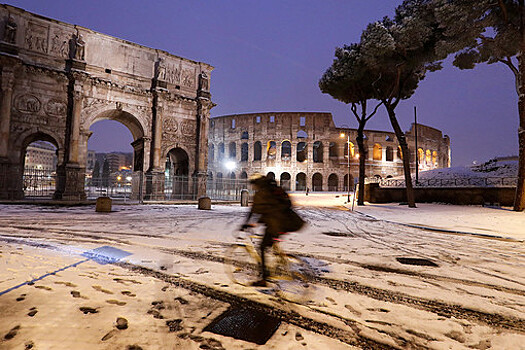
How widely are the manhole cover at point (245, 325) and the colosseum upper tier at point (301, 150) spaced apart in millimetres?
37094

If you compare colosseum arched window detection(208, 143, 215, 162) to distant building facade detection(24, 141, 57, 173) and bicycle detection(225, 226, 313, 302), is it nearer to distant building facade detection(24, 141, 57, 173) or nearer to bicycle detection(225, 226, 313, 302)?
bicycle detection(225, 226, 313, 302)

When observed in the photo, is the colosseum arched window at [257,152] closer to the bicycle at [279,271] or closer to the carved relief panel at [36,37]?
the carved relief panel at [36,37]

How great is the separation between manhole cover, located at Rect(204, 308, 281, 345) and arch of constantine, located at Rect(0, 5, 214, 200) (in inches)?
610

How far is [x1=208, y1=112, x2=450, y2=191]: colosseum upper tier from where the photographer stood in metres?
41.7

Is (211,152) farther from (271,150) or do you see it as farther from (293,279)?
(293,279)

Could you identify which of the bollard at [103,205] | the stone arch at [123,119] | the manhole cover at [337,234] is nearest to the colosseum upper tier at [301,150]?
the stone arch at [123,119]

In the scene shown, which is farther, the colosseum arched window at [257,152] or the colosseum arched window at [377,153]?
the colosseum arched window at [257,152]

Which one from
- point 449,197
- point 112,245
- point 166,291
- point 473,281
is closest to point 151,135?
point 112,245

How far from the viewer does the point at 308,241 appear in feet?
19.2

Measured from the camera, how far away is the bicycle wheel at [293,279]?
9.47 ft

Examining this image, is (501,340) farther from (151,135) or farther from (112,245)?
(151,135)

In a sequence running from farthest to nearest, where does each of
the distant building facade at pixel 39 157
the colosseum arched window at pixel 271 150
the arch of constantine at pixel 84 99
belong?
the distant building facade at pixel 39 157 → the colosseum arched window at pixel 271 150 → the arch of constantine at pixel 84 99

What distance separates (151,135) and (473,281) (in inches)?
779

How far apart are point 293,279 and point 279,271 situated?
316 mm
